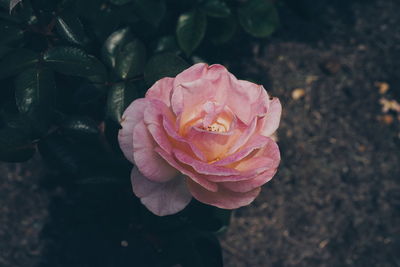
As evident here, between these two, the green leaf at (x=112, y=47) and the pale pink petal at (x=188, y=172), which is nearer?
the pale pink petal at (x=188, y=172)

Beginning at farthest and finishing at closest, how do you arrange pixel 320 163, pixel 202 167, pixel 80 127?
pixel 320 163
pixel 80 127
pixel 202 167

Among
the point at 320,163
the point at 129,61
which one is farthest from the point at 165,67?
the point at 320,163

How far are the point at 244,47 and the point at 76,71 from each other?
4.37 ft

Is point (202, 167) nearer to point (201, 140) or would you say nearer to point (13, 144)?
point (201, 140)

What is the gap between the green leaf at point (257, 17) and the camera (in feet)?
4.53

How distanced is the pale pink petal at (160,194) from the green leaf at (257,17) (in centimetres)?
73

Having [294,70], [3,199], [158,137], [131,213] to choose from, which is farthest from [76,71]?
[294,70]

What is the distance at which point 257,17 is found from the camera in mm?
1410

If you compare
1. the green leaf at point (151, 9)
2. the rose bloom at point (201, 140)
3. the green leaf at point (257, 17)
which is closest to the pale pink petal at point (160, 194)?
the rose bloom at point (201, 140)

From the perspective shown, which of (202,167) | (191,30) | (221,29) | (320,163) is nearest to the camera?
(202,167)

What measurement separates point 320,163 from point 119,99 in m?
1.31

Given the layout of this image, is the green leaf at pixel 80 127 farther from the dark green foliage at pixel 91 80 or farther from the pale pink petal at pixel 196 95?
the pale pink petal at pixel 196 95

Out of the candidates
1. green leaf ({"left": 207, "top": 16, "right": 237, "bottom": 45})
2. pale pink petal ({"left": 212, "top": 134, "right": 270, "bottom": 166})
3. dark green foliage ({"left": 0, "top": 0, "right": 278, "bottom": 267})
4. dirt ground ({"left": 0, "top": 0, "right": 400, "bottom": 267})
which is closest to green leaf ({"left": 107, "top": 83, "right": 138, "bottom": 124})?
dark green foliage ({"left": 0, "top": 0, "right": 278, "bottom": 267})

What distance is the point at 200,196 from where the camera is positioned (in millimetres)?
816
